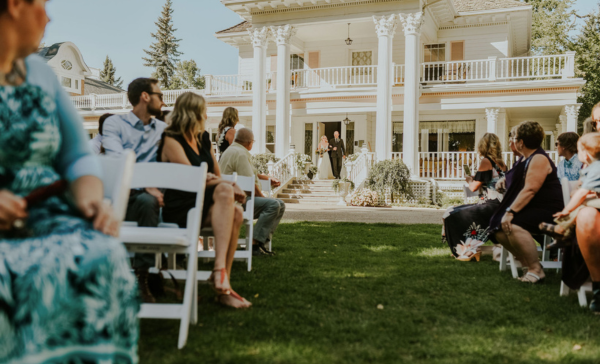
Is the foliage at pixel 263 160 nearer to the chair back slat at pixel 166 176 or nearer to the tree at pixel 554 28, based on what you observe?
the chair back slat at pixel 166 176

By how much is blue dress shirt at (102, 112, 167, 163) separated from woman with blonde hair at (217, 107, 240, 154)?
6.30ft

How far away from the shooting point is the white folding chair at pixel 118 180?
192cm

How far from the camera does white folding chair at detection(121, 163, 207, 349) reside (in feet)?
9.32

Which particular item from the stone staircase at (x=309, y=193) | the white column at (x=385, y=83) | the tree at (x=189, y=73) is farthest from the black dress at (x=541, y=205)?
the tree at (x=189, y=73)

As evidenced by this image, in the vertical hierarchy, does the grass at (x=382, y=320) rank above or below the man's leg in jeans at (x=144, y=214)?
below

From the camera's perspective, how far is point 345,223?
10297mm

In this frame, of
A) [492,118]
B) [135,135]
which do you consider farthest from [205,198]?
[492,118]

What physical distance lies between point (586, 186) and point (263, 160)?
14597mm

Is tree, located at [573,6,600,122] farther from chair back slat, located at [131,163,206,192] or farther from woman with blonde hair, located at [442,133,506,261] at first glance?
chair back slat, located at [131,163,206,192]

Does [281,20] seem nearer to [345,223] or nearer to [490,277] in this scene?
[345,223]

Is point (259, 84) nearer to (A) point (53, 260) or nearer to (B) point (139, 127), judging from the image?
(B) point (139, 127)

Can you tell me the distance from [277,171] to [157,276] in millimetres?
13600

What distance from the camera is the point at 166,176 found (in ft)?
10.9

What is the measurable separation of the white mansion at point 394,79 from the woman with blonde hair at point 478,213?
10.5 meters
